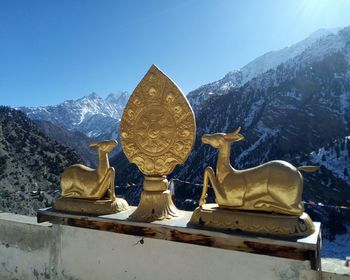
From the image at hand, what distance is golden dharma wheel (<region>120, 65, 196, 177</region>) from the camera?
388 centimetres

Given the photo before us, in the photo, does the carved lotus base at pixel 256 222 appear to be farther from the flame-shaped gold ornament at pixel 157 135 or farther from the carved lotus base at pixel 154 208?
the flame-shaped gold ornament at pixel 157 135

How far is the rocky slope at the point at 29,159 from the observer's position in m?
45.8

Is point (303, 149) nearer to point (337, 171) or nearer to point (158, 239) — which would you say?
point (337, 171)

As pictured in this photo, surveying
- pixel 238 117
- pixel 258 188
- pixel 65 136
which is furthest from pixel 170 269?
pixel 65 136

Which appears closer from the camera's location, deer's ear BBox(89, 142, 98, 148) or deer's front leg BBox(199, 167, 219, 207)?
deer's front leg BBox(199, 167, 219, 207)

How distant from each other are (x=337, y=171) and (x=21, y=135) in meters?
56.5

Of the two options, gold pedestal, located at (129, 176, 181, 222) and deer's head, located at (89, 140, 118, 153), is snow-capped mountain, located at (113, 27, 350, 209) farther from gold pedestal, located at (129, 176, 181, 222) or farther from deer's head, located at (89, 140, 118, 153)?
gold pedestal, located at (129, 176, 181, 222)

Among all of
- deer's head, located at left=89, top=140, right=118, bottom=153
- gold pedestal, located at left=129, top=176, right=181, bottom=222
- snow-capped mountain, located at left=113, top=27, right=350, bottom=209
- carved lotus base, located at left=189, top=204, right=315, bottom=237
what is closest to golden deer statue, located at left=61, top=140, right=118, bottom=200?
deer's head, located at left=89, top=140, right=118, bottom=153

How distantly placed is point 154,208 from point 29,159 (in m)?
53.9

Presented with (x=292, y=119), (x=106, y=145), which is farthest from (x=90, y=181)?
(x=292, y=119)

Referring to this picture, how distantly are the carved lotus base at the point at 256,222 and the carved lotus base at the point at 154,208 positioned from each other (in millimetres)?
478

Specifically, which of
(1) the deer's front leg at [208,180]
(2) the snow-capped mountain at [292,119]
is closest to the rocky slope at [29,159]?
(2) the snow-capped mountain at [292,119]

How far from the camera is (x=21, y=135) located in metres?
59.0

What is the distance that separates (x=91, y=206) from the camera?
4055 mm
